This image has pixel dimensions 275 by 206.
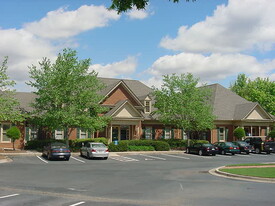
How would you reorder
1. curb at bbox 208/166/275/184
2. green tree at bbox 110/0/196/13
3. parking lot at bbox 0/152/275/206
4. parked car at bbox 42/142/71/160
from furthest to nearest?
parked car at bbox 42/142/71/160 → curb at bbox 208/166/275/184 → parking lot at bbox 0/152/275/206 → green tree at bbox 110/0/196/13

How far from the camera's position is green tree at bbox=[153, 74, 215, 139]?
40.8m

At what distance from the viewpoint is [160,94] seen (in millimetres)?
42594

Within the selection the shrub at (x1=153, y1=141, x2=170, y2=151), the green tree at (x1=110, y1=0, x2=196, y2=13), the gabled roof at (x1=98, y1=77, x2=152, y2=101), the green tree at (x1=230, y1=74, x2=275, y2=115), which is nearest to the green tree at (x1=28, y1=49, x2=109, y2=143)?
the shrub at (x1=153, y1=141, x2=170, y2=151)

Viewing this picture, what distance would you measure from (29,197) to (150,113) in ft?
110

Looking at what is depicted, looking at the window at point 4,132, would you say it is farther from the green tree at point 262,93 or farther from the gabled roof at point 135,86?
the green tree at point 262,93

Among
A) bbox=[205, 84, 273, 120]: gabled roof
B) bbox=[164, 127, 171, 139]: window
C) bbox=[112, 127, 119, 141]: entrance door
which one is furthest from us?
→ bbox=[205, 84, 273, 120]: gabled roof

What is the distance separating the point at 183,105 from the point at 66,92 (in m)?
14.4

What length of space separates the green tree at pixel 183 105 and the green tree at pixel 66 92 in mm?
9525

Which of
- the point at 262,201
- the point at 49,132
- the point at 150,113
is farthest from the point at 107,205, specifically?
the point at 150,113

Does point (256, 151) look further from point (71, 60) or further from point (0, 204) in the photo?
point (0, 204)

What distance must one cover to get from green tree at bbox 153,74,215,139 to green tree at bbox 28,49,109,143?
9525 mm

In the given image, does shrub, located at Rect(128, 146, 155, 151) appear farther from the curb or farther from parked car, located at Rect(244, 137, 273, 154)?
the curb

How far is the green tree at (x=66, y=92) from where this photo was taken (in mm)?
34125

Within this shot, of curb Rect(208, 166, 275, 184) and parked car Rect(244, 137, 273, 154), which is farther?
parked car Rect(244, 137, 273, 154)
